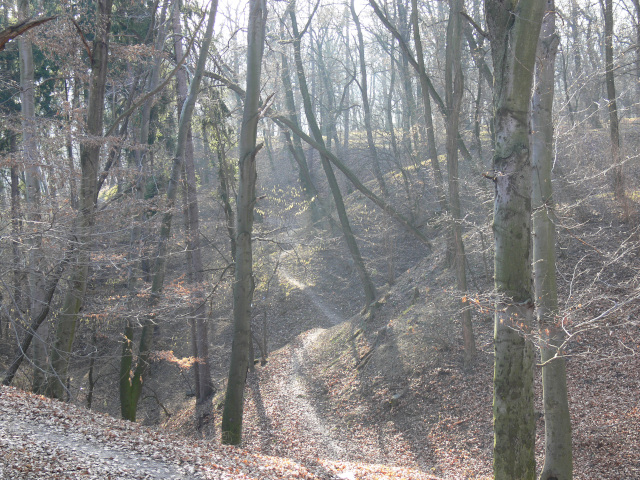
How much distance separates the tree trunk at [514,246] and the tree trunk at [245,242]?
490cm

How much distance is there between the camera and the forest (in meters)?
5.36

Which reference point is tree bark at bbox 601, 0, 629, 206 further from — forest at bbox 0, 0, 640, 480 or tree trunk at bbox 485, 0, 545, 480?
tree trunk at bbox 485, 0, 545, 480

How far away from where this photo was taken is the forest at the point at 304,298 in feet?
17.6

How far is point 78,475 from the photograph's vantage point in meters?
4.70

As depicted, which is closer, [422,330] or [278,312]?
[422,330]

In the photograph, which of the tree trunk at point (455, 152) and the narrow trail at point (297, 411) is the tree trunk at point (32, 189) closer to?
the narrow trail at point (297, 411)

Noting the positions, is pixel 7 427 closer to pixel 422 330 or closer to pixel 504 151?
pixel 504 151

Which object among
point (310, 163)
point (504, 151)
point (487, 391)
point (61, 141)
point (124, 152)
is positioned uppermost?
point (310, 163)

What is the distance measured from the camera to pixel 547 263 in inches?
272

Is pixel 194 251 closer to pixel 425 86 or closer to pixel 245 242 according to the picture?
pixel 245 242

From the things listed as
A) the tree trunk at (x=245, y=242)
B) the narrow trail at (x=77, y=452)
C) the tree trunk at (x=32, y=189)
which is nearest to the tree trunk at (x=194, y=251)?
the tree trunk at (x=32, y=189)

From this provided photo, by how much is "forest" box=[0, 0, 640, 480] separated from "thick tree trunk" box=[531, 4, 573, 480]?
0.11ft

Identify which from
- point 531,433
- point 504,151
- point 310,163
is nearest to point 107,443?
point 531,433

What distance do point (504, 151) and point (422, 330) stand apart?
8.29 meters
